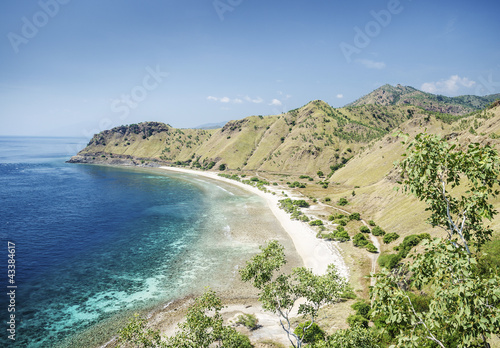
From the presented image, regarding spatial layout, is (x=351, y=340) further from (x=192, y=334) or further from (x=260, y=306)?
(x=260, y=306)

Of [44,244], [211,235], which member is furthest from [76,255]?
[211,235]

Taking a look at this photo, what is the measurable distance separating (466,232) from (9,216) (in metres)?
109

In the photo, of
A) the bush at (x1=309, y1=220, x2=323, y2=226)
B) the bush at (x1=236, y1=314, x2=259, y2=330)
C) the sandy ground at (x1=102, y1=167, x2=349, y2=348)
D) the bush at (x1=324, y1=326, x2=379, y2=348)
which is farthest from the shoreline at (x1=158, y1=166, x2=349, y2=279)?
the bush at (x1=324, y1=326, x2=379, y2=348)

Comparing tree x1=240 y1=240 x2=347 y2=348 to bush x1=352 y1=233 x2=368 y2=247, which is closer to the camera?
tree x1=240 y1=240 x2=347 y2=348

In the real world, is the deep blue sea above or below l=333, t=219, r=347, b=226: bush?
below

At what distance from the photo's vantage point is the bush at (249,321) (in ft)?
107

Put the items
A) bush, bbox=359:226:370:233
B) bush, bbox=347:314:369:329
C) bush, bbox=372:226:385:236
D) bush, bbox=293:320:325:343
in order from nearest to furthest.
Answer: bush, bbox=293:320:325:343, bush, bbox=347:314:369:329, bush, bbox=372:226:385:236, bush, bbox=359:226:370:233

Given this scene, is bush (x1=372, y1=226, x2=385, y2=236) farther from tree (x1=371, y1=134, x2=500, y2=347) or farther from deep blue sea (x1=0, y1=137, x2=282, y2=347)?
tree (x1=371, y1=134, x2=500, y2=347)

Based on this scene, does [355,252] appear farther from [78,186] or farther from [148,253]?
[78,186]

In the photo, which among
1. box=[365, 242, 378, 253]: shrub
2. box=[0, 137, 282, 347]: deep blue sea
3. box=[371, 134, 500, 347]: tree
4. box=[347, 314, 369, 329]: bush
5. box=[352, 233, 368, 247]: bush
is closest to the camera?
box=[371, 134, 500, 347]: tree

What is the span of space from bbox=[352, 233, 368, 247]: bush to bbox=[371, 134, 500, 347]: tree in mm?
48964

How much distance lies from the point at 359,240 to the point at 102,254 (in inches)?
2220

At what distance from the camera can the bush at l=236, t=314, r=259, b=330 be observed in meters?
32.5

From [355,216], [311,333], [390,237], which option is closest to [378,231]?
[390,237]
